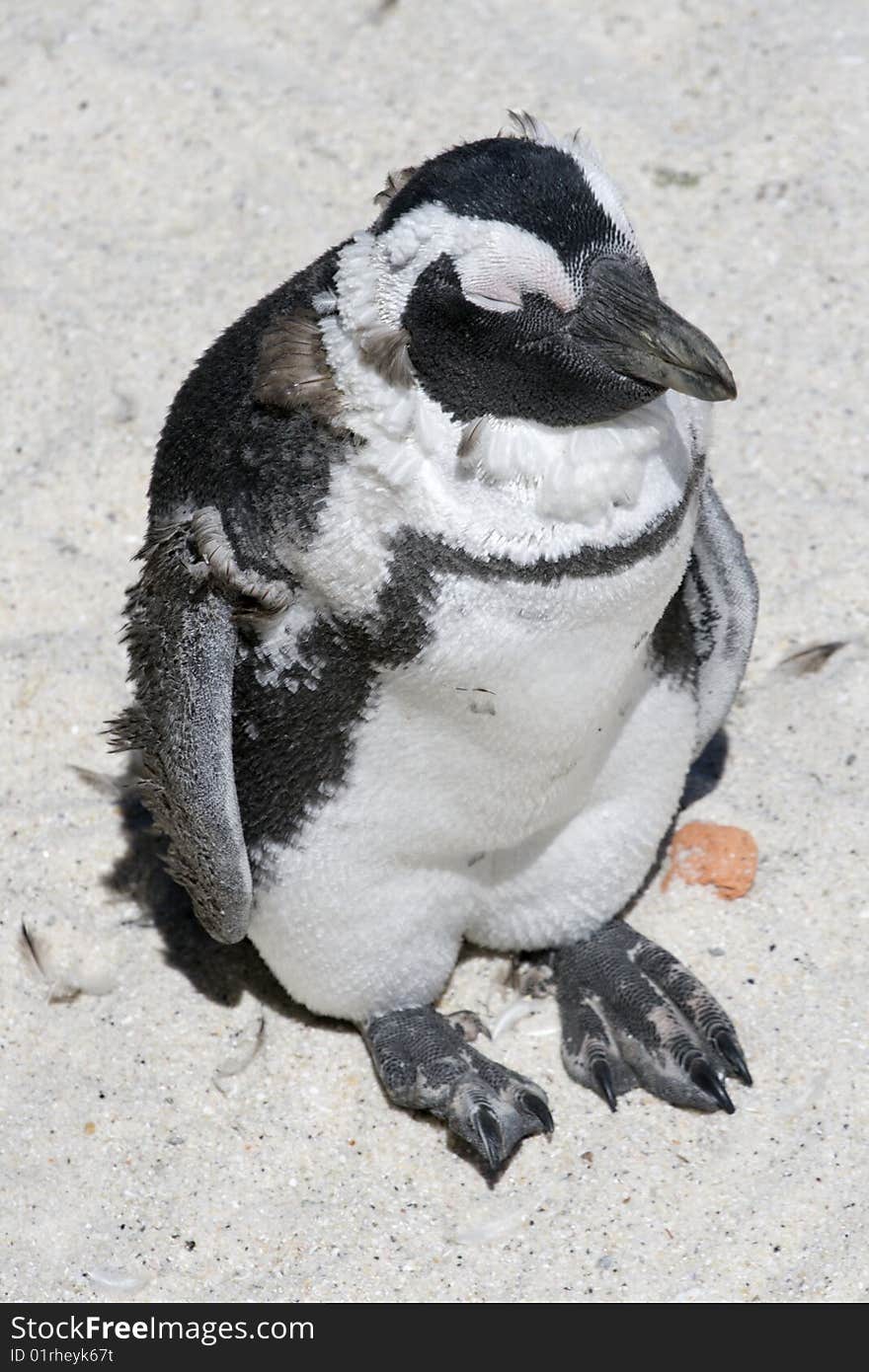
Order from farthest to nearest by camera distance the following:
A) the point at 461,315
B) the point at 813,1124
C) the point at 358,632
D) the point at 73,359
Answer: the point at 73,359 < the point at 813,1124 < the point at 358,632 < the point at 461,315

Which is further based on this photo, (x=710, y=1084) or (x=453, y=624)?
(x=710, y=1084)

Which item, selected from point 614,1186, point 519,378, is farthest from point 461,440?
point 614,1186

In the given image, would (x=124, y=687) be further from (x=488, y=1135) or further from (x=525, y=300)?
(x=525, y=300)

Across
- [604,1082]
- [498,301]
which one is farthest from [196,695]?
[604,1082]

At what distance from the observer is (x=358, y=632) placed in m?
2.32

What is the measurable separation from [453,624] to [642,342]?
398mm

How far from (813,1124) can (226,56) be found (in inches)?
119

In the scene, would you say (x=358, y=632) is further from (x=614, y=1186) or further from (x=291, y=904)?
(x=614, y=1186)

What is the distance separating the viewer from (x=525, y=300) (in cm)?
215

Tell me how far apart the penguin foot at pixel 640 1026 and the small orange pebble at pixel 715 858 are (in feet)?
0.56

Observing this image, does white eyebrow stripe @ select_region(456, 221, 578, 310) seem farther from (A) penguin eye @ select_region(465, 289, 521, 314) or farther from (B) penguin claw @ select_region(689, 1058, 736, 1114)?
(B) penguin claw @ select_region(689, 1058, 736, 1114)

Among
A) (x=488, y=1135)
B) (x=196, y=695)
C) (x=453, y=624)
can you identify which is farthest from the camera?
(x=488, y=1135)

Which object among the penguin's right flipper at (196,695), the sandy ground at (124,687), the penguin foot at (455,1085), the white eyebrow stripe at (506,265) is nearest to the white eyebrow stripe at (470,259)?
the white eyebrow stripe at (506,265)

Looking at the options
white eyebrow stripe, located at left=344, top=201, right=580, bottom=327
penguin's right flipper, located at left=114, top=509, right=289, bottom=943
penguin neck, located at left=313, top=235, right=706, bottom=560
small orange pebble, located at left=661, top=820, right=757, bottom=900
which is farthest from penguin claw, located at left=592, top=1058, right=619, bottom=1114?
white eyebrow stripe, located at left=344, top=201, right=580, bottom=327
